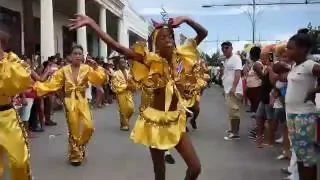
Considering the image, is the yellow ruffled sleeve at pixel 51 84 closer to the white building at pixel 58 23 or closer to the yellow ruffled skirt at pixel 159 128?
the white building at pixel 58 23

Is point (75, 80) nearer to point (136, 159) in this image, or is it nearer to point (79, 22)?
point (136, 159)

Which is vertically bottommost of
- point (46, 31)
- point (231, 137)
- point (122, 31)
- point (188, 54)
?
point (231, 137)

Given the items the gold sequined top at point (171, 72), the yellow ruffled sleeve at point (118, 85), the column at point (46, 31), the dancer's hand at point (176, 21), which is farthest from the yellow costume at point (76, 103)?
the column at point (46, 31)

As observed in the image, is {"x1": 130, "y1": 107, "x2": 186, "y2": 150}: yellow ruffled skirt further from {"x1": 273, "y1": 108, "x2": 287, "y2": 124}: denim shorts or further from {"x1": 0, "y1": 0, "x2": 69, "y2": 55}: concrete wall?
{"x1": 0, "y1": 0, "x2": 69, "y2": 55}: concrete wall

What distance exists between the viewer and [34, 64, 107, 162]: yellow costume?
341 inches

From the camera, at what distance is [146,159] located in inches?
360

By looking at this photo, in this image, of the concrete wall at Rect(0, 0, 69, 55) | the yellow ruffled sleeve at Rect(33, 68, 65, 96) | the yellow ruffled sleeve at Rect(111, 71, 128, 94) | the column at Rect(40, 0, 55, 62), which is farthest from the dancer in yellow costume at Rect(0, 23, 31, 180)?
the concrete wall at Rect(0, 0, 69, 55)

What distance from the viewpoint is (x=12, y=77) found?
5.30m

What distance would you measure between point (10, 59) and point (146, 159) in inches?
162

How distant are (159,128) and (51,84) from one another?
3377mm

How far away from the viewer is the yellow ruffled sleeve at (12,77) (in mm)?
5293

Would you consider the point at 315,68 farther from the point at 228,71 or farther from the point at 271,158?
the point at 228,71

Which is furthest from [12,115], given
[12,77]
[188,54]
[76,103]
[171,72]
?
[76,103]

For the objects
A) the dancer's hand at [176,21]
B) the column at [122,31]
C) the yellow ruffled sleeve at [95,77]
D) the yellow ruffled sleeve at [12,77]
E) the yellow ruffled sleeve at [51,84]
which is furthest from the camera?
the column at [122,31]
